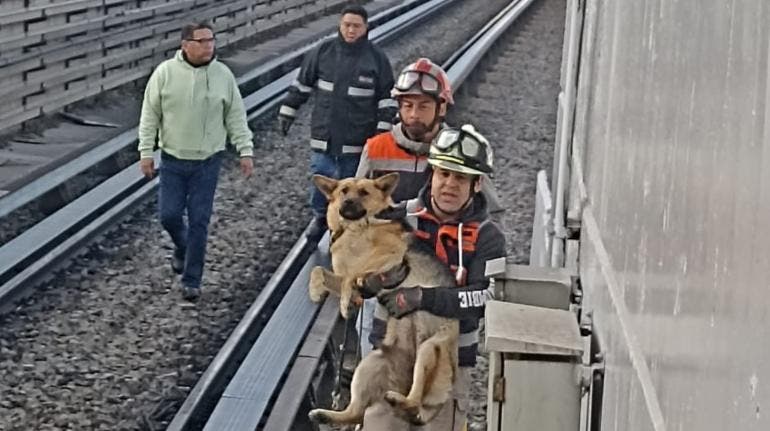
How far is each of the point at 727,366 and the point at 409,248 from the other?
347 centimetres

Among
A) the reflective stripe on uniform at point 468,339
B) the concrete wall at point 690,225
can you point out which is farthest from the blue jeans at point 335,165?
the concrete wall at point 690,225

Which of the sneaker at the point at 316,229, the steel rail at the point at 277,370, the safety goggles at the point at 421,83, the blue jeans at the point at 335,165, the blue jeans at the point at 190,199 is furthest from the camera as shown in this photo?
the sneaker at the point at 316,229

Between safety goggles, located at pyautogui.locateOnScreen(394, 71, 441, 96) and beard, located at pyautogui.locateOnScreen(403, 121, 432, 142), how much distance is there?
0.17 metres

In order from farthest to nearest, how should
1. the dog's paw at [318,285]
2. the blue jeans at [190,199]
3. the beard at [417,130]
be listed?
the blue jeans at [190,199] → the dog's paw at [318,285] → the beard at [417,130]

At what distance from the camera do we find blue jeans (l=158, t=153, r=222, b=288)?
920cm

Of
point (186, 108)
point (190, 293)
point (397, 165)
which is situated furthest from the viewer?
point (190, 293)

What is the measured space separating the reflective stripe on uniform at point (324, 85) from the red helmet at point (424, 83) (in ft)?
10.3

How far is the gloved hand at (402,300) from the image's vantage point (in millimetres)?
5547

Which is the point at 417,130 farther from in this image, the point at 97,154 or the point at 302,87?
the point at 97,154

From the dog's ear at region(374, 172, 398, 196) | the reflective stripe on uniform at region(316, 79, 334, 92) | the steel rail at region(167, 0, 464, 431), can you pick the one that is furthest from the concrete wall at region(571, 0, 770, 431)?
the reflective stripe on uniform at region(316, 79, 334, 92)

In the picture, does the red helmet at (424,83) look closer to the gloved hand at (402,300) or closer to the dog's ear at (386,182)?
the dog's ear at (386,182)

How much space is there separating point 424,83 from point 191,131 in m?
2.99

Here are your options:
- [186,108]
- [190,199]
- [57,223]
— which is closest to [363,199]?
[186,108]

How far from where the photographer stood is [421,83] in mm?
6281
